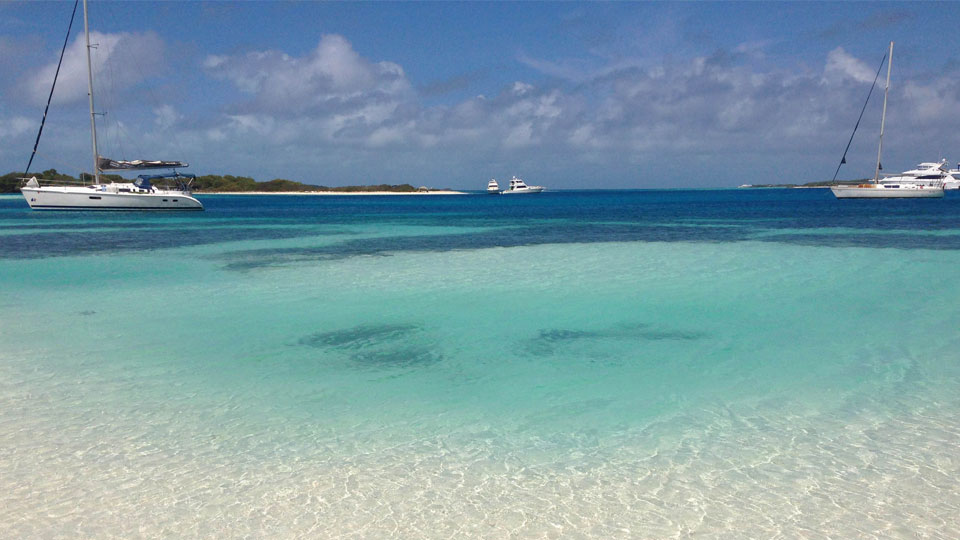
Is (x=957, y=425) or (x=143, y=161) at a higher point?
(x=143, y=161)

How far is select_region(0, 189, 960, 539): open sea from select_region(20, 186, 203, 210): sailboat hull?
30.3 meters

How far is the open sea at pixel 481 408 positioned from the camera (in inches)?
163

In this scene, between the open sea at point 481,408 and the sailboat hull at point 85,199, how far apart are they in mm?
30323

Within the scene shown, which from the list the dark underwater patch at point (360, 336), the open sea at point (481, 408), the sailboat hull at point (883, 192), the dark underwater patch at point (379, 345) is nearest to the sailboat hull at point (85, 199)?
the open sea at point (481, 408)

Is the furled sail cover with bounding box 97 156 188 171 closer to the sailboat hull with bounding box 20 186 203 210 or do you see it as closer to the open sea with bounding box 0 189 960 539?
the sailboat hull with bounding box 20 186 203 210

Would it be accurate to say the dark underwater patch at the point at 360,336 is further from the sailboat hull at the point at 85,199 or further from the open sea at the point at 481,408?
the sailboat hull at the point at 85,199

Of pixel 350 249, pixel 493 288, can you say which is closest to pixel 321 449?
pixel 493 288

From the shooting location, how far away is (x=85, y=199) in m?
40.5

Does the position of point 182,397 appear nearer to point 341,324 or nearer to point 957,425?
point 341,324

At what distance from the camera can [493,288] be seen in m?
13.5

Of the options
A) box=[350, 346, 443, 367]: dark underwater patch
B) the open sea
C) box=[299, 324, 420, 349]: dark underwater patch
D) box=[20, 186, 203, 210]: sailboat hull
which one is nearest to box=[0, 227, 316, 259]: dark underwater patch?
the open sea

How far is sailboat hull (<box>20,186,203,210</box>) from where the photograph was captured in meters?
40.5

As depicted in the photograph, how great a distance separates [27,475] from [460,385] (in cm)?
389

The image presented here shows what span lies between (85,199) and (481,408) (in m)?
43.3
